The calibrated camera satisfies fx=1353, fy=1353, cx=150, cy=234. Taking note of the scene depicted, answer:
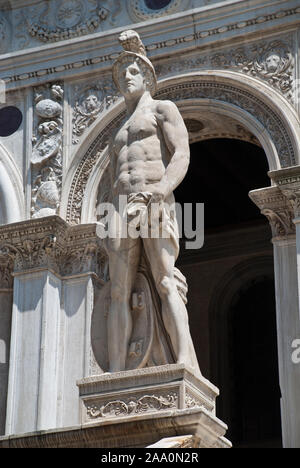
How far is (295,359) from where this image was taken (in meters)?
16.0

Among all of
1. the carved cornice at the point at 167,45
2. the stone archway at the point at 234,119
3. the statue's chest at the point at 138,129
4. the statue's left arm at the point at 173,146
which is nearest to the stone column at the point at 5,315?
the stone archway at the point at 234,119

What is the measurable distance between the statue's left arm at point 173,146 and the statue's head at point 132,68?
1.28ft

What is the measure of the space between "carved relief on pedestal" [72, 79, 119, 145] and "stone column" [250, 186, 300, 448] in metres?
2.74

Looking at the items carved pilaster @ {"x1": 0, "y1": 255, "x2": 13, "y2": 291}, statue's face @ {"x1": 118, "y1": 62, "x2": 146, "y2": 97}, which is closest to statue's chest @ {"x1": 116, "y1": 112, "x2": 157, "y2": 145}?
statue's face @ {"x1": 118, "y1": 62, "x2": 146, "y2": 97}

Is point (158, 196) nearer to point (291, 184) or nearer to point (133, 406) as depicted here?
point (133, 406)

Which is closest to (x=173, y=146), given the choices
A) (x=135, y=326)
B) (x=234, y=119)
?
(x=135, y=326)

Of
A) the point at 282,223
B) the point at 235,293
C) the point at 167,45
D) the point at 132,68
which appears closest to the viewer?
the point at 132,68

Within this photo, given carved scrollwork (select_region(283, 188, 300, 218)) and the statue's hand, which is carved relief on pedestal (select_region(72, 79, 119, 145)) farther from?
the statue's hand

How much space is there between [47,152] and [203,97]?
2302 mm

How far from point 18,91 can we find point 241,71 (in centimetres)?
338

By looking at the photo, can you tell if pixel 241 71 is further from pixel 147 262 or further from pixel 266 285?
pixel 266 285

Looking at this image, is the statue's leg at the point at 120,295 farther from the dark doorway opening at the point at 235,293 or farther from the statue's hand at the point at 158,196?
the dark doorway opening at the point at 235,293

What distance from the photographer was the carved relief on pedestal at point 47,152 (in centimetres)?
1819

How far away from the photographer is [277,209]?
16.9m
